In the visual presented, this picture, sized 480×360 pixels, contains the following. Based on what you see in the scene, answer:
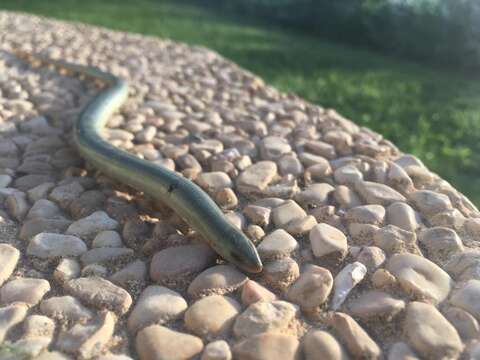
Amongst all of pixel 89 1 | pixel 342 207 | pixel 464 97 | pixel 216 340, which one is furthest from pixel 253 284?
pixel 89 1

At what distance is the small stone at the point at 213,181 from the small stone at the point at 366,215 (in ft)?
1.93

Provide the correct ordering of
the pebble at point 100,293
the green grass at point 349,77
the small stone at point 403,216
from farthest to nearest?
the green grass at point 349,77
the small stone at point 403,216
the pebble at point 100,293

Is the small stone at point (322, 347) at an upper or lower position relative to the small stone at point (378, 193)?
lower

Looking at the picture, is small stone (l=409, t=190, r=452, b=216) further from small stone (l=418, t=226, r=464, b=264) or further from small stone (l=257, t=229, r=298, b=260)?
small stone (l=257, t=229, r=298, b=260)

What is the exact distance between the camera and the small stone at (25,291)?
69.6 inches

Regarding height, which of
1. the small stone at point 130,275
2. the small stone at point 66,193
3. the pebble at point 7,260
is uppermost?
the small stone at point 130,275

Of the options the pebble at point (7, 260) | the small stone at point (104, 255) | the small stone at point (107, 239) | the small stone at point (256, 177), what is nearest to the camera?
the pebble at point (7, 260)

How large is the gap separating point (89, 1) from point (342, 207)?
1265cm

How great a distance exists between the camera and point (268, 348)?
61.8 inches

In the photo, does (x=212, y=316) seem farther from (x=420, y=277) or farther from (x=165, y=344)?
(x=420, y=277)

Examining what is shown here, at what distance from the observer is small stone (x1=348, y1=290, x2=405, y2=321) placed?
175 centimetres

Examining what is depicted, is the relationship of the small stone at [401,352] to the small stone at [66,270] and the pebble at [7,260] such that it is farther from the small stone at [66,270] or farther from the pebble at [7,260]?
the pebble at [7,260]

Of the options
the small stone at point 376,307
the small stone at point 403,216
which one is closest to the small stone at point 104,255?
the small stone at point 376,307

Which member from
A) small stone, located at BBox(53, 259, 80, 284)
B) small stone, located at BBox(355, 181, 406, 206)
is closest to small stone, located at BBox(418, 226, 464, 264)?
small stone, located at BBox(355, 181, 406, 206)
